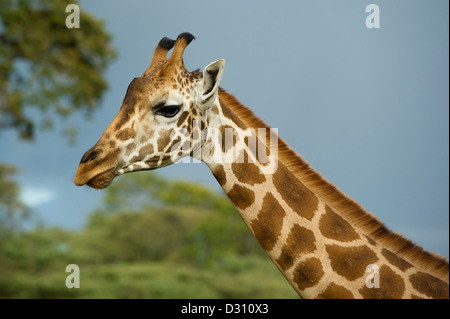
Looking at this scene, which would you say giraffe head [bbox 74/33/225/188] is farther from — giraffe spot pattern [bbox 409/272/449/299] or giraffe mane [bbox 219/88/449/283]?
giraffe spot pattern [bbox 409/272/449/299]

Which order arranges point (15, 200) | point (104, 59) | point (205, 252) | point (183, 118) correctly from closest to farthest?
point (183, 118) → point (104, 59) → point (15, 200) → point (205, 252)

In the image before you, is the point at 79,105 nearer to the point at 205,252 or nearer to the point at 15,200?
the point at 15,200

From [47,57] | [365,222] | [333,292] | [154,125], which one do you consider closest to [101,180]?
[154,125]

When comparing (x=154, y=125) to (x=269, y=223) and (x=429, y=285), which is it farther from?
(x=429, y=285)

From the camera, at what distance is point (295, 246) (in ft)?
13.2

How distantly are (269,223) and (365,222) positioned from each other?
3.10 feet

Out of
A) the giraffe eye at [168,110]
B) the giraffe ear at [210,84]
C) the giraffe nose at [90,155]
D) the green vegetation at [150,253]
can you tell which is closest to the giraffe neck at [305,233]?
the giraffe ear at [210,84]

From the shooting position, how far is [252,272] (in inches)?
842

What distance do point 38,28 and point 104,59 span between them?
2983 mm

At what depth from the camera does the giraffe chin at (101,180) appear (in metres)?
3.92

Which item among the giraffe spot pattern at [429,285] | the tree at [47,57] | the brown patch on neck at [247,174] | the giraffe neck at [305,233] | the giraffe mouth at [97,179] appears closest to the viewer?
the giraffe mouth at [97,179]

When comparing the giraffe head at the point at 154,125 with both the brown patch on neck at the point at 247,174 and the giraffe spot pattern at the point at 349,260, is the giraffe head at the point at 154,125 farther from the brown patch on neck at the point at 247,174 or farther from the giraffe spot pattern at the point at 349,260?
the giraffe spot pattern at the point at 349,260

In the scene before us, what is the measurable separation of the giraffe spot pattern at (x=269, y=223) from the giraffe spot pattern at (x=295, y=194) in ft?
0.38
